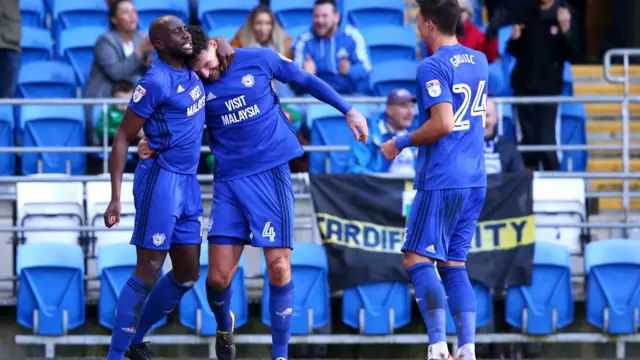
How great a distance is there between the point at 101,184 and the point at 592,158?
16.4 feet

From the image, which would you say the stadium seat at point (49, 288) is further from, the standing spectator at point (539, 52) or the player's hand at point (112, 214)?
the standing spectator at point (539, 52)

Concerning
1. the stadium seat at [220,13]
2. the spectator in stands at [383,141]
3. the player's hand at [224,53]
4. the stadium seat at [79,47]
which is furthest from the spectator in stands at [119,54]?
the player's hand at [224,53]

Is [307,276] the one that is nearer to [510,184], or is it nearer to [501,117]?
[510,184]

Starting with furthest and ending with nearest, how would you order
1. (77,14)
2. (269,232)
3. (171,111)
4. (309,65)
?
(77,14) → (309,65) → (269,232) → (171,111)

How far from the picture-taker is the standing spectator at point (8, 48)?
34.2ft

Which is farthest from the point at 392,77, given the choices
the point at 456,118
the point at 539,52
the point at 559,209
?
the point at 456,118

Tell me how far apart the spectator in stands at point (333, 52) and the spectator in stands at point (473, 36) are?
0.75 m

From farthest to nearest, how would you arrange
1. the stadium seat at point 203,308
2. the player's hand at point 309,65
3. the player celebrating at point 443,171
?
the player's hand at point 309,65
the stadium seat at point 203,308
the player celebrating at point 443,171

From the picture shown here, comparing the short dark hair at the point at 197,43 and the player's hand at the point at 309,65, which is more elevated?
the player's hand at the point at 309,65

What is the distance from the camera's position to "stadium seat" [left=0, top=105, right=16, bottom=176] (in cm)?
1002

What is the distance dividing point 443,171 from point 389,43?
5.51 m

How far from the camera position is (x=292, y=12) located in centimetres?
1259

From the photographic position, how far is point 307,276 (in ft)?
28.7

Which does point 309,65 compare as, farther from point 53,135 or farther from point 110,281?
point 110,281
